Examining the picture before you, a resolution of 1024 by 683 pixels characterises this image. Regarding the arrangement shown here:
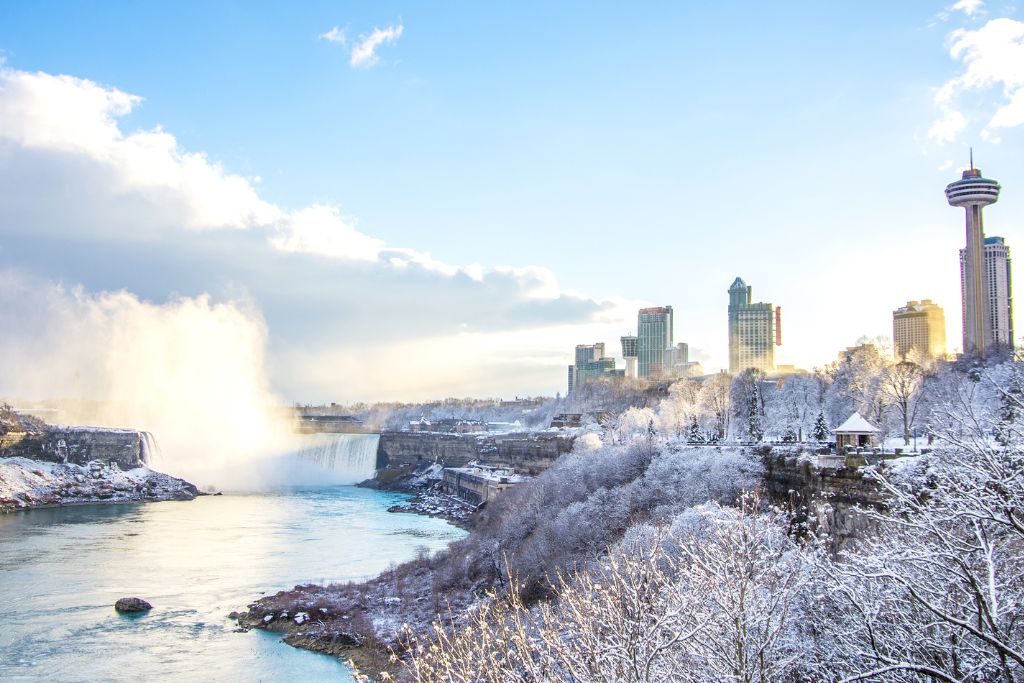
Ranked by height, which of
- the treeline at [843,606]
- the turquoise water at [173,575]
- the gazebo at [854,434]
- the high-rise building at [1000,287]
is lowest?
the turquoise water at [173,575]

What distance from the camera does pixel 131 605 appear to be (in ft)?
98.6

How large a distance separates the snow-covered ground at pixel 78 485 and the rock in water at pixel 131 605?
35144mm

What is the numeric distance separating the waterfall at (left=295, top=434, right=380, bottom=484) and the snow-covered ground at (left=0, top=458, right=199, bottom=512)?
859 inches

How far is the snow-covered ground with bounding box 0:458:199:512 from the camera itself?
60750 mm

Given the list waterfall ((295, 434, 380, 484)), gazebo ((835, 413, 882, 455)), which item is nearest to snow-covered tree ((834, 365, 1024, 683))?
gazebo ((835, 413, 882, 455))

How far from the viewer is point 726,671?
37.8ft

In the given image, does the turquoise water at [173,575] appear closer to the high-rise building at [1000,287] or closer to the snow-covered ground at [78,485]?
the snow-covered ground at [78,485]

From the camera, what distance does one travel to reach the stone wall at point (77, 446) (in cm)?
7038

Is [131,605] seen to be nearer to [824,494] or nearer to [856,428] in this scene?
[824,494]

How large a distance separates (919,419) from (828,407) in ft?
61.1

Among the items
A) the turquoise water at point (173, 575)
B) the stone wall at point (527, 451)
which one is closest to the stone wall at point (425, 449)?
the stone wall at point (527, 451)

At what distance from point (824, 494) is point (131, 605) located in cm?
2740

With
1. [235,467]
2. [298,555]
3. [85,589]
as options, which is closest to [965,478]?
[85,589]

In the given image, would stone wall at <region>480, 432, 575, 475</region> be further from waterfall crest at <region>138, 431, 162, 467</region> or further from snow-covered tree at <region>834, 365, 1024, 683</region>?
snow-covered tree at <region>834, 365, 1024, 683</region>
